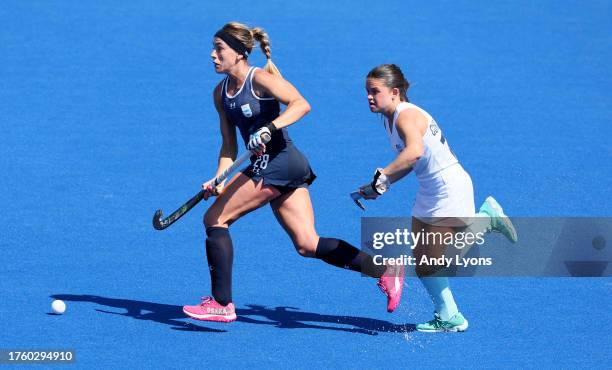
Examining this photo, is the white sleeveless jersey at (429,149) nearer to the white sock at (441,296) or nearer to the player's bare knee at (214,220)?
the white sock at (441,296)

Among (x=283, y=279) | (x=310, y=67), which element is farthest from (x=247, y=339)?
(x=310, y=67)

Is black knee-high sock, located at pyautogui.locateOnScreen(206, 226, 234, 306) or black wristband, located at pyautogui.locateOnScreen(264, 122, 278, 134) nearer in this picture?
black wristband, located at pyautogui.locateOnScreen(264, 122, 278, 134)

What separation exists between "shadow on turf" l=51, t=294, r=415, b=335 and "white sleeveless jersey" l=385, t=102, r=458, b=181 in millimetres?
983

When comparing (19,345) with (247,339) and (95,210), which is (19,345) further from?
(95,210)

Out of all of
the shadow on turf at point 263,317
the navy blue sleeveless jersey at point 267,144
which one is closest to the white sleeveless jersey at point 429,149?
the navy blue sleeveless jersey at point 267,144

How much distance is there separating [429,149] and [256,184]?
3.39 feet

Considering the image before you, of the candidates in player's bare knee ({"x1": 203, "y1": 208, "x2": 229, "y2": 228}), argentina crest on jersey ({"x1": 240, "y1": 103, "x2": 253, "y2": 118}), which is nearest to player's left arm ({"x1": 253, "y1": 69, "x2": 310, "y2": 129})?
argentina crest on jersey ({"x1": 240, "y1": 103, "x2": 253, "y2": 118})

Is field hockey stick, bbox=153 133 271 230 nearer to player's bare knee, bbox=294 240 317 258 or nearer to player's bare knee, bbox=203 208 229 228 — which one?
player's bare knee, bbox=203 208 229 228

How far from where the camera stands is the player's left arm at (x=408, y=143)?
6.24 m

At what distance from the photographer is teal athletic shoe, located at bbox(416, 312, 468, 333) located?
673cm

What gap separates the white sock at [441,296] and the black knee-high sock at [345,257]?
365 mm

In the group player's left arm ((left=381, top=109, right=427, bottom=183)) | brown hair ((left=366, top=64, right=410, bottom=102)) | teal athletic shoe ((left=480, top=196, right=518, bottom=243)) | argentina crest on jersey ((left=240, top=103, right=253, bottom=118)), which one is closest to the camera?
player's left arm ((left=381, top=109, right=427, bottom=183))

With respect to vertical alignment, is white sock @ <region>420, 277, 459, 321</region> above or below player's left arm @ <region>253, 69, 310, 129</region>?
below

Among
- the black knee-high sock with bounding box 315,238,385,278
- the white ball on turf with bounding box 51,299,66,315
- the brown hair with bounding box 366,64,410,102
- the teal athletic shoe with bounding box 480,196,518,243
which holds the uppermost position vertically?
the brown hair with bounding box 366,64,410,102
